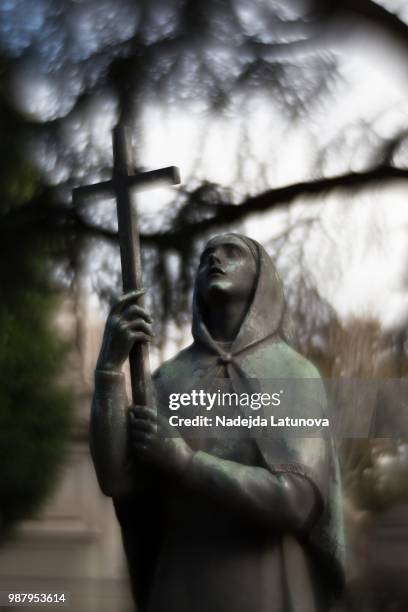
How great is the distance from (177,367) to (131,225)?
0.31 metres

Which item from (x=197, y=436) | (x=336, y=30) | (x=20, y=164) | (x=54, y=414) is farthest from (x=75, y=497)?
(x=197, y=436)

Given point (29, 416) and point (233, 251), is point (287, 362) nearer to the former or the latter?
point (233, 251)

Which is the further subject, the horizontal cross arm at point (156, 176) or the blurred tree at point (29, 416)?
the blurred tree at point (29, 416)

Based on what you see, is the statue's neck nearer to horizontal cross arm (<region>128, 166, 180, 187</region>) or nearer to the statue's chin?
the statue's chin

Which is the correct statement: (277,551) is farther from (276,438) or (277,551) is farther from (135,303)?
(135,303)

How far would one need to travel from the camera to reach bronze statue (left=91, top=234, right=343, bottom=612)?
2.62 metres

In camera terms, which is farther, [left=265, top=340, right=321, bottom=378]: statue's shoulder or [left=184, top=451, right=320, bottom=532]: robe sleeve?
[left=265, top=340, right=321, bottom=378]: statue's shoulder


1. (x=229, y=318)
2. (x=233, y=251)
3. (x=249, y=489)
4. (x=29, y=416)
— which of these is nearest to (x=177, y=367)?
(x=229, y=318)

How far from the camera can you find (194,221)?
412cm

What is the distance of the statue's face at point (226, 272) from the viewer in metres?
2.85

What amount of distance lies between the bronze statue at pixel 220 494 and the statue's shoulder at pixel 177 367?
3 centimetres

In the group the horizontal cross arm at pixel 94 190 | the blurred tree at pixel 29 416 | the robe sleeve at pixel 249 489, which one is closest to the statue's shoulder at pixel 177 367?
the robe sleeve at pixel 249 489

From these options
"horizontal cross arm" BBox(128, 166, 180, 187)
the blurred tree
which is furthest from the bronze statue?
the blurred tree

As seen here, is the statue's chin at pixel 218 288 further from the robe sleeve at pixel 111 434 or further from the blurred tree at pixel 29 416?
the blurred tree at pixel 29 416
